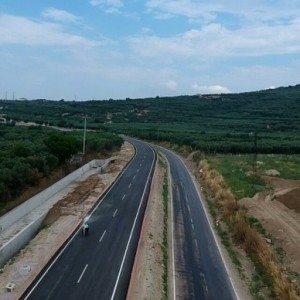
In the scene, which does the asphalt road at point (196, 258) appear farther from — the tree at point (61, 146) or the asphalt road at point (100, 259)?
the tree at point (61, 146)

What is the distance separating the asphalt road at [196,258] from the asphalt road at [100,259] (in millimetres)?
3518

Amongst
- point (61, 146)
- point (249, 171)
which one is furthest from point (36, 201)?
point (249, 171)

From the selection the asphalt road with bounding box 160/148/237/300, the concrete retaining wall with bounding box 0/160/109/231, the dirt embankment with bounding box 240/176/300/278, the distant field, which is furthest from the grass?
the concrete retaining wall with bounding box 0/160/109/231

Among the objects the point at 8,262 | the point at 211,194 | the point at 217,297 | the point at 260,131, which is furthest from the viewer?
the point at 260,131

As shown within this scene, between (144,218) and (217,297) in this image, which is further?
(144,218)

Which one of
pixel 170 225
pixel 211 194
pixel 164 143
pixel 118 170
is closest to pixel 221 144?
pixel 164 143

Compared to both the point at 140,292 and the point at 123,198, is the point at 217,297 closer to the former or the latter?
the point at 140,292

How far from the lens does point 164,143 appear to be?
436 feet

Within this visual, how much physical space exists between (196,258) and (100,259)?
7741 mm

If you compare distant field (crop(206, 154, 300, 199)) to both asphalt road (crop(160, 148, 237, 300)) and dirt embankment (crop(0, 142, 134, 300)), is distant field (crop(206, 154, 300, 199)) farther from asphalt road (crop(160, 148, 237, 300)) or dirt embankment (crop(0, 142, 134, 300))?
dirt embankment (crop(0, 142, 134, 300))

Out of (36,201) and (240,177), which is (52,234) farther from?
(240,177)

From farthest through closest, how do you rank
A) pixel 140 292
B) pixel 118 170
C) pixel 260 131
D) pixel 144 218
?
pixel 260 131, pixel 118 170, pixel 144 218, pixel 140 292

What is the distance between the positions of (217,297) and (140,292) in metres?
5.14

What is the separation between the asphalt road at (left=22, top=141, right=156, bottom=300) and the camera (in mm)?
27219
